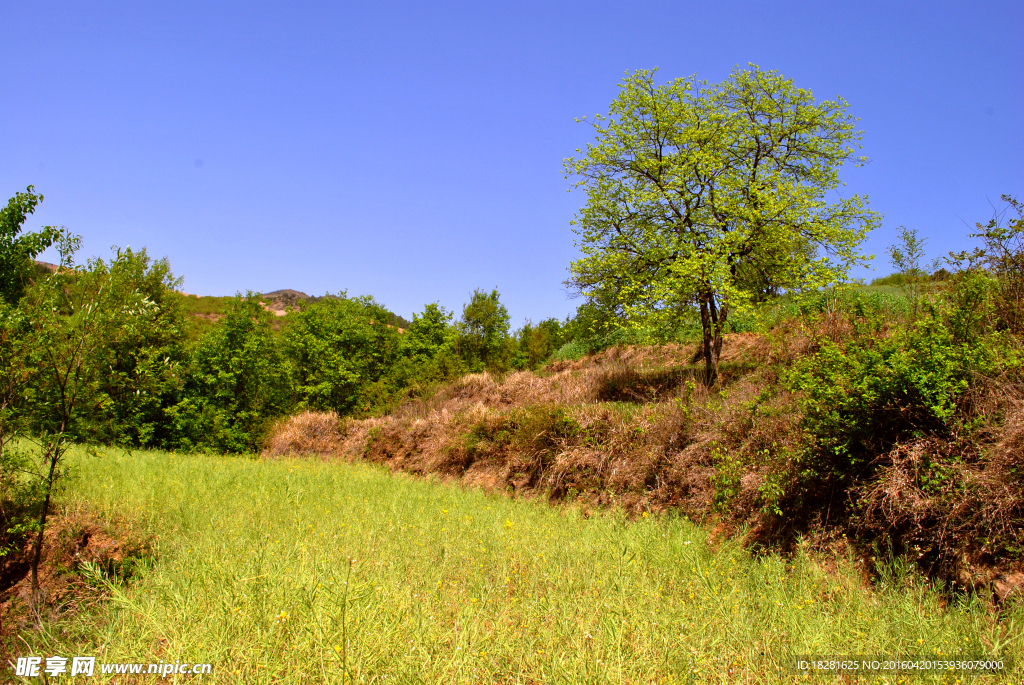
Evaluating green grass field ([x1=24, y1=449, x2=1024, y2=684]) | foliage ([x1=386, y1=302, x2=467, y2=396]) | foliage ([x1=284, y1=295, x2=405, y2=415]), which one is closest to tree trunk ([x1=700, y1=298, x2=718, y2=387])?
green grass field ([x1=24, y1=449, x2=1024, y2=684])

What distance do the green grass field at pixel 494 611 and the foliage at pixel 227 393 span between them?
19.6 m

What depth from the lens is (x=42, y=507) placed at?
7031mm

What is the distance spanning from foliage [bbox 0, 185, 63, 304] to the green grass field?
3.98 meters

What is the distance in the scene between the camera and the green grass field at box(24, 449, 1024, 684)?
3.47 meters

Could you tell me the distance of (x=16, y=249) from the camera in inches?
303

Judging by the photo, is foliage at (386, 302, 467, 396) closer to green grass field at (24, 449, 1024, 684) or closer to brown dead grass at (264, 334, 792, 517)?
brown dead grass at (264, 334, 792, 517)

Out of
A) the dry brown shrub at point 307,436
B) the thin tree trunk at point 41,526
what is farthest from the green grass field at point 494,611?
the dry brown shrub at point 307,436

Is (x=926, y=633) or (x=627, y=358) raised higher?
(x=627, y=358)

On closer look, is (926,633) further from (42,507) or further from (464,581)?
(42,507)

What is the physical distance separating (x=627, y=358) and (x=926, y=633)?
16860 millimetres

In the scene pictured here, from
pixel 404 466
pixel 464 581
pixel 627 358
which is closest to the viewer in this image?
pixel 464 581

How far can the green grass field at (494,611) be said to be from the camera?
11.4ft

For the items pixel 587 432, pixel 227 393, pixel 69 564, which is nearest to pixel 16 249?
pixel 69 564

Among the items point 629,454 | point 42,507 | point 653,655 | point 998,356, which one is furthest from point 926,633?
point 42,507
